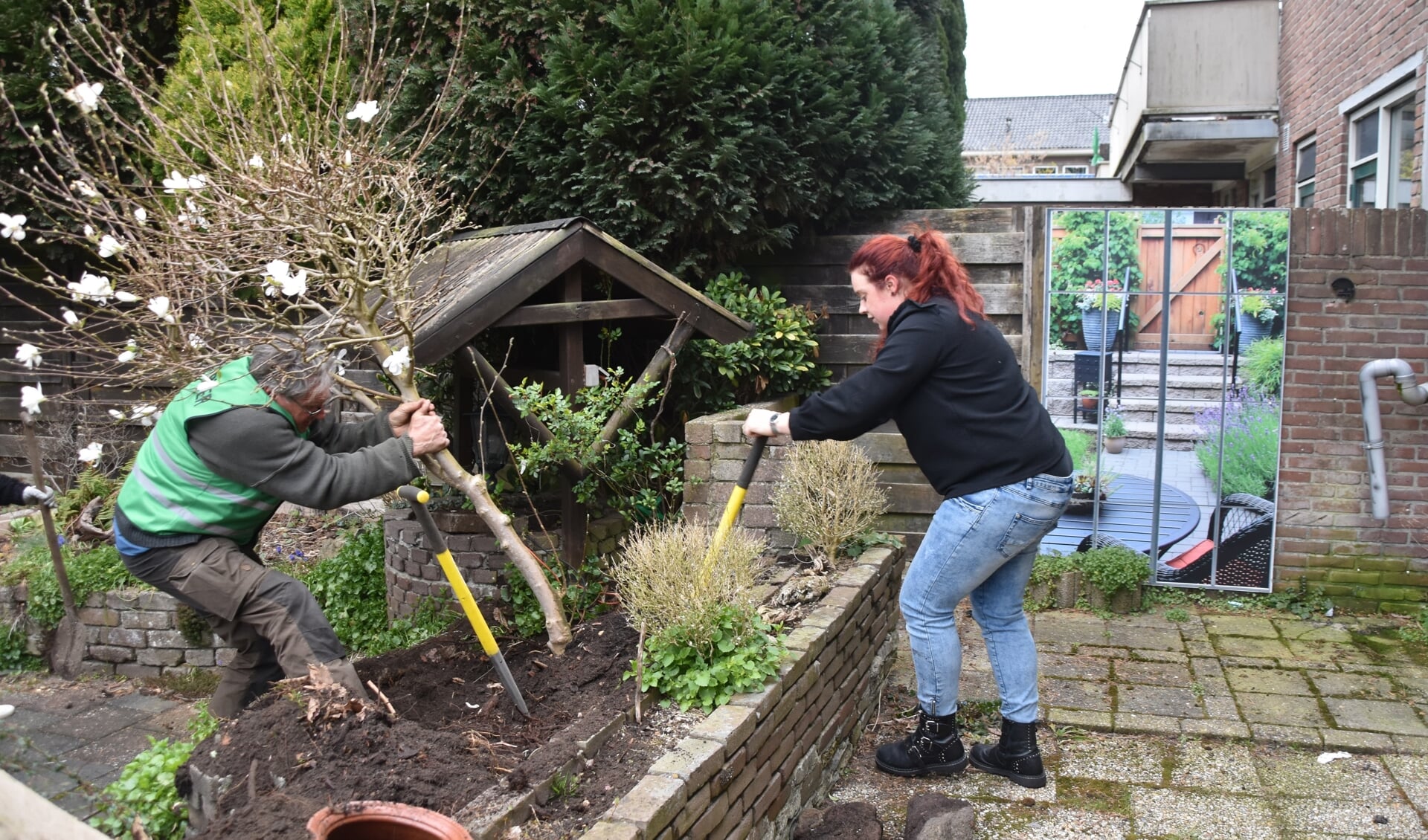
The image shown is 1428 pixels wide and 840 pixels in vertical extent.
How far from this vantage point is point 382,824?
251 centimetres

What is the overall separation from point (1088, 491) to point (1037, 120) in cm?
6023

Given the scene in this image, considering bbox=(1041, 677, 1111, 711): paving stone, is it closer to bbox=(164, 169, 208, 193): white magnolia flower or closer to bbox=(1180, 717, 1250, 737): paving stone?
bbox=(1180, 717, 1250, 737): paving stone

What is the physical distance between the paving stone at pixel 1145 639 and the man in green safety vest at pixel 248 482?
376cm

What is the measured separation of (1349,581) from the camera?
5.98 metres

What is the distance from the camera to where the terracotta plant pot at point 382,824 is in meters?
2.44

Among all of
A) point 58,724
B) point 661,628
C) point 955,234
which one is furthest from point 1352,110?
point 58,724

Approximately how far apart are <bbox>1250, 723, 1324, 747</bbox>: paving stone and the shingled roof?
168 ft

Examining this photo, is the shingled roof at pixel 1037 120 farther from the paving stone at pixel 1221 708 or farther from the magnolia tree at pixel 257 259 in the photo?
the magnolia tree at pixel 257 259

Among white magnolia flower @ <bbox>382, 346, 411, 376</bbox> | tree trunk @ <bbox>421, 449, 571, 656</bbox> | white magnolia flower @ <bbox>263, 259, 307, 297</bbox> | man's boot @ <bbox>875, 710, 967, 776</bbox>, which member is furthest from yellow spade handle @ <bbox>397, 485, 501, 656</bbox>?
man's boot @ <bbox>875, 710, 967, 776</bbox>

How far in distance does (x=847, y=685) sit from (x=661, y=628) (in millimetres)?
1063

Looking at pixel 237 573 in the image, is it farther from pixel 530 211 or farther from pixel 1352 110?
pixel 1352 110

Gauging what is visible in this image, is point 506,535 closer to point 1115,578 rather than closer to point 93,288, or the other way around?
point 93,288

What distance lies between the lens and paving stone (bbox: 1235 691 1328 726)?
14.9 feet

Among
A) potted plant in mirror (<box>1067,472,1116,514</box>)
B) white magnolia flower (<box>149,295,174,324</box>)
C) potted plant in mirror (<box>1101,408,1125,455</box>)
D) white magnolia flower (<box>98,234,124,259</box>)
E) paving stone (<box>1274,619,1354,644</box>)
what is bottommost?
paving stone (<box>1274,619,1354,644</box>)
